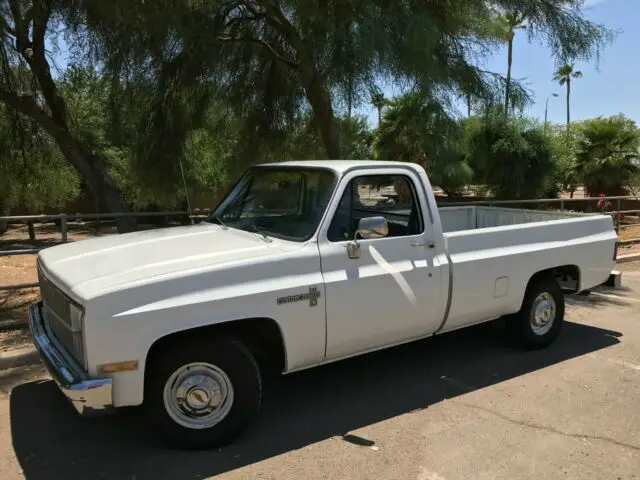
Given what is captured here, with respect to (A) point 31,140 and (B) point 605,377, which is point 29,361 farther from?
(A) point 31,140

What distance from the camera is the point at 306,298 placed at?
13.0 ft

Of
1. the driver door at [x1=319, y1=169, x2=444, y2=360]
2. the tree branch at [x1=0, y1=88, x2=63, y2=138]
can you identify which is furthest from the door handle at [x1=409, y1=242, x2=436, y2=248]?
the tree branch at [x1=0, y1=88, x2=63, y2=138]

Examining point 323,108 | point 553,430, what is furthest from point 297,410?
point 323,108

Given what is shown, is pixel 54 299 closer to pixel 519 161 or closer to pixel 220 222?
pixel 220 222

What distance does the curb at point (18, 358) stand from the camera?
527cm

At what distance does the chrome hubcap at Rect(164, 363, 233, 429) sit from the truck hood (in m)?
0.65

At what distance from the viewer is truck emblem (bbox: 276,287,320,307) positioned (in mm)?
3860

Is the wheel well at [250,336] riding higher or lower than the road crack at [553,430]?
higher

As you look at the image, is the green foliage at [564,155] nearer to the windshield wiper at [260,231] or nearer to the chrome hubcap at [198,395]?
the windshield wiper at [260,231]

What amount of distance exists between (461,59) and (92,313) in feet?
21.3

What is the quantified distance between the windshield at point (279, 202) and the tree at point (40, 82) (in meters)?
4.01

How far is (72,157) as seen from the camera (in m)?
8.62

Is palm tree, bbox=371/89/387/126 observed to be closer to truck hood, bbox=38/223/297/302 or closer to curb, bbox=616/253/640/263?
truck hood, bbox=38/223/297/302

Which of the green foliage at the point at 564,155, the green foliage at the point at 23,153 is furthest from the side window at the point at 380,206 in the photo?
the green foliage at the point at 564,155
